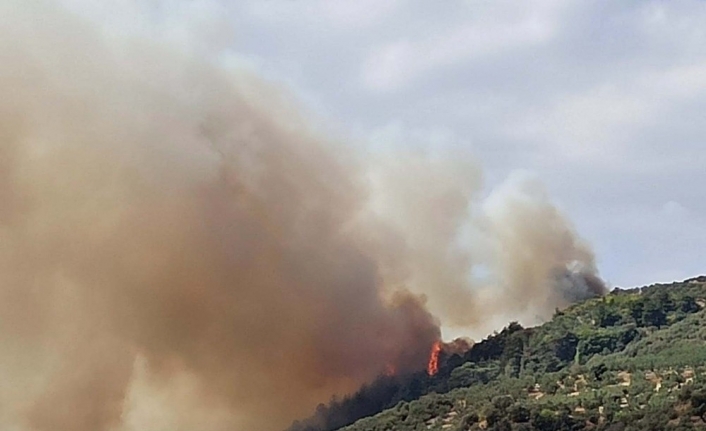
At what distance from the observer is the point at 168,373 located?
231 ft

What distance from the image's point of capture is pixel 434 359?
7925 centimetres

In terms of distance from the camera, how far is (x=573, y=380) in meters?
58.4

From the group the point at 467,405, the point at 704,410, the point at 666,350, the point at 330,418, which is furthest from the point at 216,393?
the point at 704,410

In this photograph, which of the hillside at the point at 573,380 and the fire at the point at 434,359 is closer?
the hillside at the point at 573,380

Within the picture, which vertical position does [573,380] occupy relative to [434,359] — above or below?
below

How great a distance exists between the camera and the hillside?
4972 cm

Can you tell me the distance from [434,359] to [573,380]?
21.8m

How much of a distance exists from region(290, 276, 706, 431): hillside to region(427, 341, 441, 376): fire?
0.89 metres

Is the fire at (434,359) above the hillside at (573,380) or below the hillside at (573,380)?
above

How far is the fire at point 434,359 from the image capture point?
76306 millimetres

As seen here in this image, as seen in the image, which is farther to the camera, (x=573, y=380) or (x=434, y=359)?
(x=434, y=359)

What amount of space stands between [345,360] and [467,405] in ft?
59.8

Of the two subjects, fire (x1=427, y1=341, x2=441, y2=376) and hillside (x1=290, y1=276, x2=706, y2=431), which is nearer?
hillside (x1=290, y1=276, x2=706, y2=431)

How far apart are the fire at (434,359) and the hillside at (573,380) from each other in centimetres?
89
